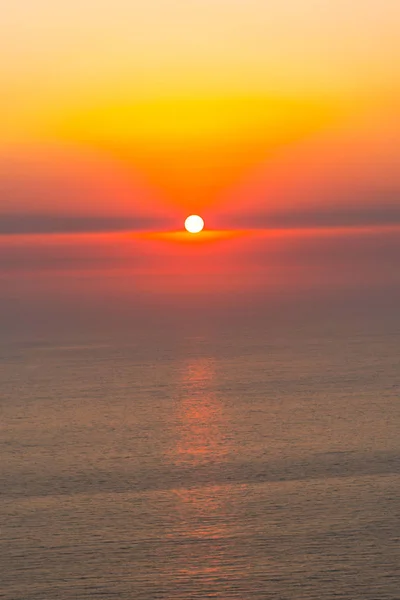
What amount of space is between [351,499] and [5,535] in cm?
2696

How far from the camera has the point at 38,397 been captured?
11875cm

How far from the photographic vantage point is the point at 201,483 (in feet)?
266

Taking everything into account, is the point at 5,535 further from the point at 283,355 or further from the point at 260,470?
the point at 283,355

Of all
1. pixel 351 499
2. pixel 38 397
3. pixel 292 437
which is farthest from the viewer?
pixel 38 397

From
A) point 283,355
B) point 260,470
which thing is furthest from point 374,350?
point 260,470

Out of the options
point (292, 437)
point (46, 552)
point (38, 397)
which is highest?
point (38, 397)

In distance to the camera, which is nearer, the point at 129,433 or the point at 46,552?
the point at 46,552

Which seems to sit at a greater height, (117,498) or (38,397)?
(38,397)

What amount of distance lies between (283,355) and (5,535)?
98342 millimetres

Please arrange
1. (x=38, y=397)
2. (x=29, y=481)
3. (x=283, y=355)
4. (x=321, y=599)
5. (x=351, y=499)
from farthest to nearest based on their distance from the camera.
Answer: (x=283, y=355)
(x=38, y=397)
(x=29, y=481)
(x=351, y=499)
(x=321, y=599)

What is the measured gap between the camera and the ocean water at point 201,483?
60344 mm

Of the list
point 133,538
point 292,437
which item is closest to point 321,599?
point 133,538

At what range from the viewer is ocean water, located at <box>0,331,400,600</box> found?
60.3m

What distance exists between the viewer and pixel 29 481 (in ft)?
259
